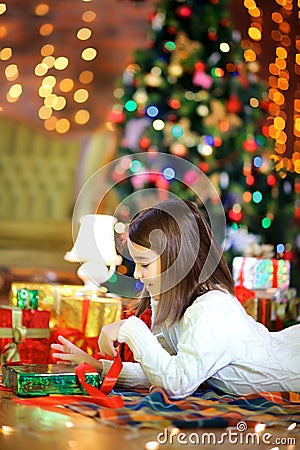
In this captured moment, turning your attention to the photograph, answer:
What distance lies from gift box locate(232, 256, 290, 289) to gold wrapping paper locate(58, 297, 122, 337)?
0.49 metres

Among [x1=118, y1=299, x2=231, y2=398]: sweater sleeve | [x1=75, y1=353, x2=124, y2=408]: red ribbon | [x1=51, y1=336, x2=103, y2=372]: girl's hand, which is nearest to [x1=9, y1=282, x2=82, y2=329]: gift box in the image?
[x1=51, y1=336, x2=103, y2=372]: girl's hand

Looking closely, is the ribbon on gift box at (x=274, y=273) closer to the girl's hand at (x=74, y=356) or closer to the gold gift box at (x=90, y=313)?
the gold gift box at (x=90, y=313)

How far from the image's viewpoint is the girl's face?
82.7 inches

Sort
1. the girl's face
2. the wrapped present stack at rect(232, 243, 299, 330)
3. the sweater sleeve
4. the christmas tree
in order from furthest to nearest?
the christmas tree → the wrapped present stack at rect(232, 243, 299, 330) → the girl's face → the sweater sleeve

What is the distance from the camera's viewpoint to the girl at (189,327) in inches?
79.5

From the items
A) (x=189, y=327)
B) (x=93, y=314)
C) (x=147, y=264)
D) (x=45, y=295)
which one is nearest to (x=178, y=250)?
(x=147, y=264)

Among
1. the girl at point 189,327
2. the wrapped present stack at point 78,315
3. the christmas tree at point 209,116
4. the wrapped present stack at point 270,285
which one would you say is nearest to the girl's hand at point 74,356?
the girl at point 189,327

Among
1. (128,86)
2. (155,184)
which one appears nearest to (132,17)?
(128,86)

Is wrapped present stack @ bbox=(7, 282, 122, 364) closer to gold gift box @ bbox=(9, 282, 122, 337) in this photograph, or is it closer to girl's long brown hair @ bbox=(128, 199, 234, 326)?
gold gift box @ bbox=(9, 282, 122, 337)

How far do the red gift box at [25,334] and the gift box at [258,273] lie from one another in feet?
2.41

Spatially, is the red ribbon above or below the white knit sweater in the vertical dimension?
below

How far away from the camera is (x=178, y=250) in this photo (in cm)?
211

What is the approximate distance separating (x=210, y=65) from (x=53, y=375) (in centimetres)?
315

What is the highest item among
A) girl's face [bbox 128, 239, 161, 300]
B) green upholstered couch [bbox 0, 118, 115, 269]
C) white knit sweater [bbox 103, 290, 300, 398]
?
girl's face [bbox 128, 239, 161, 300]
